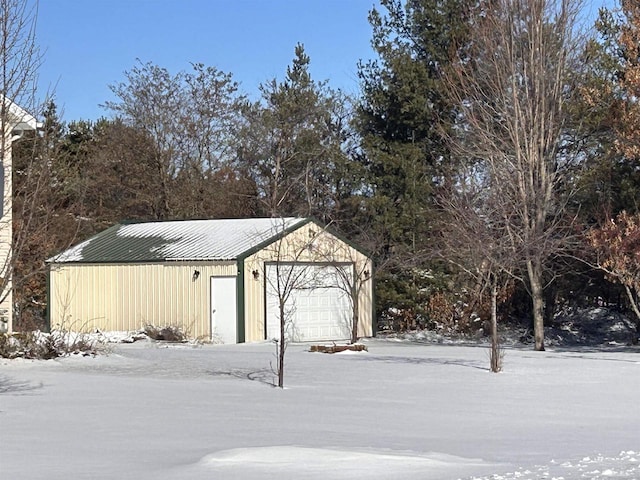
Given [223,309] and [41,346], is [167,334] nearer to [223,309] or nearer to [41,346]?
[223,309]

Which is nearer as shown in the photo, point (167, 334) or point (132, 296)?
point (167, 334)

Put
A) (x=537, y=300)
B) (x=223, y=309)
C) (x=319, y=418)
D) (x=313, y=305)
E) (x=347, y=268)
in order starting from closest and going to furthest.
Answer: (x=319, y=418), (x=537, y=300), (x=223, y=309), (x=313, y=305), (x=347, y=268)

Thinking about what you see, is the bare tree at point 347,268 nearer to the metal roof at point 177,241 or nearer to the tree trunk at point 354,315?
the tree trunk at point 354,315

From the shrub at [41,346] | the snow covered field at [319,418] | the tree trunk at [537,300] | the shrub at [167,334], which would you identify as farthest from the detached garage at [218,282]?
the shrub at [41,346]

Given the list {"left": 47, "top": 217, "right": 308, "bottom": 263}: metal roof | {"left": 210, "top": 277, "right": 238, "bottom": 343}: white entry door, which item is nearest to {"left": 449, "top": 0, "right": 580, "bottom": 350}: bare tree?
{"left": 47, "top": 217, "right": 308, "bottom": 263}: metal roof

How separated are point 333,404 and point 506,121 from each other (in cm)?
1714

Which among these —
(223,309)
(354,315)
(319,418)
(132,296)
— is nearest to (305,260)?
(354,315)

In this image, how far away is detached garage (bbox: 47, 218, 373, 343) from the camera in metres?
31.6

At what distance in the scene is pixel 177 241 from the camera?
34.2 m

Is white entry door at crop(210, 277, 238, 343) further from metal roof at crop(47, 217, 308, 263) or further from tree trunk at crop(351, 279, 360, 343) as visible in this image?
tree trunk at crop(351, 279, 360, 343)

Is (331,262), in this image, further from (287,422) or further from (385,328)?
(287,422)

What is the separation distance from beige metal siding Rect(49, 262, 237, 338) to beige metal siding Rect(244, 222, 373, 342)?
86 cm

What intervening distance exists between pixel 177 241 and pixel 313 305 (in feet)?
15.8

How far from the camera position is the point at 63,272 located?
3497 cm
